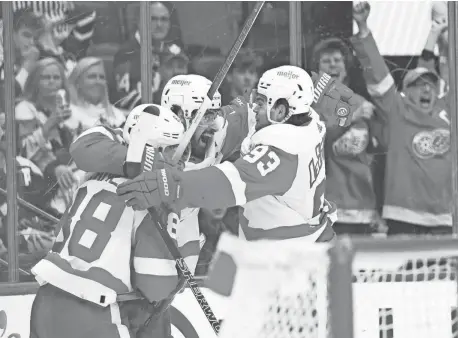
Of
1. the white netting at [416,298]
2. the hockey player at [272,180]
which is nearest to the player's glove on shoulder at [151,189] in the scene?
the hockey player at [272,180]

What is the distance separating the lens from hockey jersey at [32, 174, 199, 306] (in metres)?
3.20

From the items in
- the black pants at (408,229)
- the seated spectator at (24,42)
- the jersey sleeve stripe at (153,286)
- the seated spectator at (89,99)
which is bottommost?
the black pants at (408,229)

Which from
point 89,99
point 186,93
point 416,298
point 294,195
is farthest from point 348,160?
point 416,298

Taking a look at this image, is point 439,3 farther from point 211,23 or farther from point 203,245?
point 203,245

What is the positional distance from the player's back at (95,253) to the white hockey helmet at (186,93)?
550 millimetres

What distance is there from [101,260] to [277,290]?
961 mm

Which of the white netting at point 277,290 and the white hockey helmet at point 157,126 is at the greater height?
the white hockey helmet at point 157,126

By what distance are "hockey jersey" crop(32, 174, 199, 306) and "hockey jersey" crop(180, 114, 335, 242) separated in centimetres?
18

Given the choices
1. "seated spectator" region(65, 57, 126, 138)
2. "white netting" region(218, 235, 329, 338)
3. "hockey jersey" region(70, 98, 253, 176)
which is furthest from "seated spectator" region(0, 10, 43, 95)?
"white netting" region(218, 235, 329, 338)

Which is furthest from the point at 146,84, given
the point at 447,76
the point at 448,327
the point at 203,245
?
the point at 448,327

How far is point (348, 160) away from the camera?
5.21m

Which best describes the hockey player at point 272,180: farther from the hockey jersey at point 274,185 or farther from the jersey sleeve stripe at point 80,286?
the jersey sleeve stripe at point 80,286

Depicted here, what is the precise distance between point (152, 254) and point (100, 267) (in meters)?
0.18

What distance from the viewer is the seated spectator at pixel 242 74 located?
16.6ft
